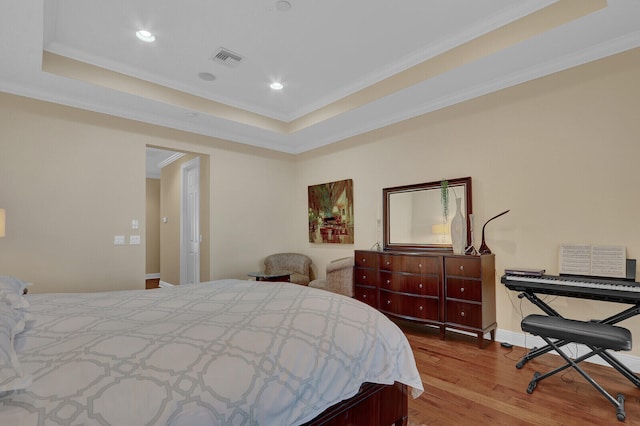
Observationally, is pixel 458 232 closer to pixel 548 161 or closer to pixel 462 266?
pixel 462 266

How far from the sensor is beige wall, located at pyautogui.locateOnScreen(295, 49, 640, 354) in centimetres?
276

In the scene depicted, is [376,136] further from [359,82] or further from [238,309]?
[238,309]

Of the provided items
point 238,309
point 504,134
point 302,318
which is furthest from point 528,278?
point 238,309

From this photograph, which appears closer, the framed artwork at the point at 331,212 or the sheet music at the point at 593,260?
the sheet music at the point at 593,260

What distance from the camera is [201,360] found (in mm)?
1092

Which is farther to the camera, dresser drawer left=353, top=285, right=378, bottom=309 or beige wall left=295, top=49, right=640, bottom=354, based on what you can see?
dresser drawer left=353, top=285, right=378, bottom=309

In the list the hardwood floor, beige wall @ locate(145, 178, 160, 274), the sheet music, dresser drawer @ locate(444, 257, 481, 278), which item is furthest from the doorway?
the sheet music

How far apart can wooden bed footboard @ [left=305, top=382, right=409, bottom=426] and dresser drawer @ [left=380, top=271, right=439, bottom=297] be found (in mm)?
1868

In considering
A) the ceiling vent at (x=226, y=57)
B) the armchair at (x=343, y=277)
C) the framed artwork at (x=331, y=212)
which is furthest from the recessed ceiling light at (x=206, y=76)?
the armchair at (x=343, y=277)

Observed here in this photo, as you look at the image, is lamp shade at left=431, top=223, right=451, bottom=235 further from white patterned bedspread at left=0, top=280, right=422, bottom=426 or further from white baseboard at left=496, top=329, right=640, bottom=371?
white patterned bedspread at left=0, top=280, right=422, bottom=426

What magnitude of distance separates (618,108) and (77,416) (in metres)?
4.04

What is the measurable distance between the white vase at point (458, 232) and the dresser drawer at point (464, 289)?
343 mm

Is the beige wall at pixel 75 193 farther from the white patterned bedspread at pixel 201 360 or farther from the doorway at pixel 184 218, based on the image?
the white patterned bedspread at pixel 201 360

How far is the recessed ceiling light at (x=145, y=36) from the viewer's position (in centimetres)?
296
